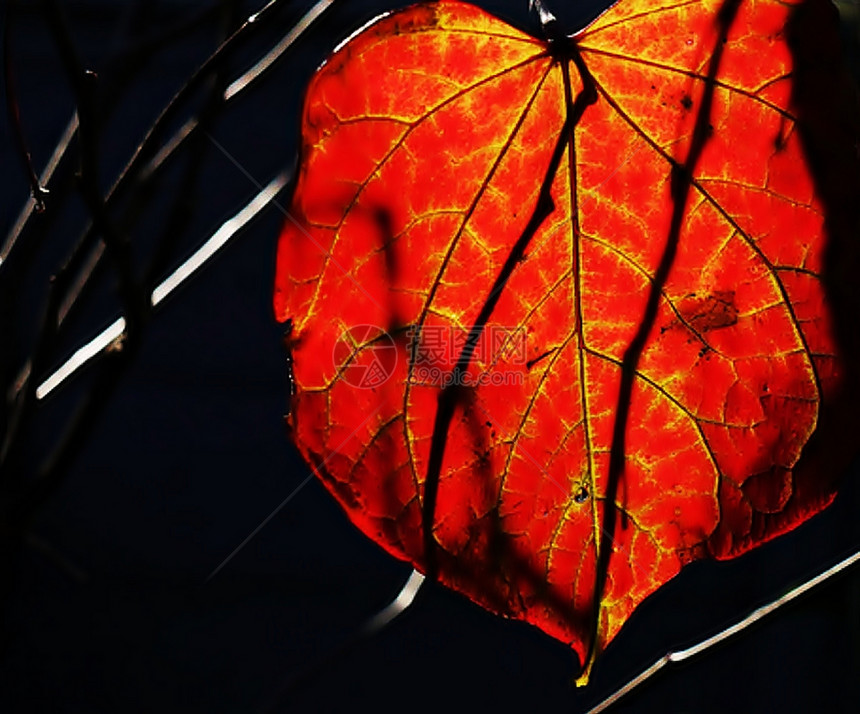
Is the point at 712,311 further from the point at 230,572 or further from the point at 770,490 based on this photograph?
the point at 230,572

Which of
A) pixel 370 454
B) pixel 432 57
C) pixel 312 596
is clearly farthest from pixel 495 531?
pixel 312 596

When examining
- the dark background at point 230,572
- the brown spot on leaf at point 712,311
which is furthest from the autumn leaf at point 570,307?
the dark background at point 230,572

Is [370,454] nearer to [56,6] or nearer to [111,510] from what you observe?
[56,6]

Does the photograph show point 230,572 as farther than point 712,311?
Yes

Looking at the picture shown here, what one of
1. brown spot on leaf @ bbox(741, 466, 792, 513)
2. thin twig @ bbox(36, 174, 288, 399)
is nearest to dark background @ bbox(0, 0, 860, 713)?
thin twig @ bbox(36, 174, 288, 399)

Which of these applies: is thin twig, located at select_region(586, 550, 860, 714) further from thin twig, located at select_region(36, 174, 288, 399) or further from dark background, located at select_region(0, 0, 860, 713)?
dark background, located at select_region(0, 0, 860, 713)

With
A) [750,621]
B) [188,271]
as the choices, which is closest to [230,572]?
[188,271]
